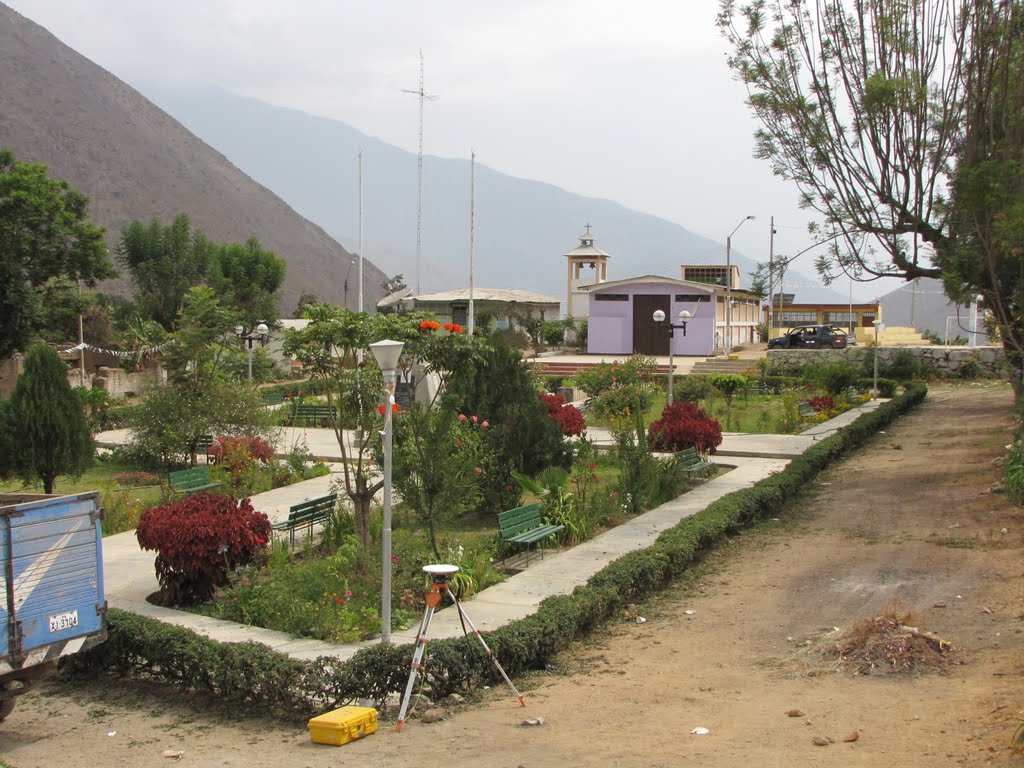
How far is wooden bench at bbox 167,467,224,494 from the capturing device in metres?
13.9

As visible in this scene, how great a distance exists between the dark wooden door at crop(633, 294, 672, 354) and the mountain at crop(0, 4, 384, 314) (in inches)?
1654

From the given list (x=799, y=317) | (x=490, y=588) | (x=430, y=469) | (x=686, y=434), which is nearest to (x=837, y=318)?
(x=799, y=317)

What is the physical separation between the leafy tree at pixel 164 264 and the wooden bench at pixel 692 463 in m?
34.9

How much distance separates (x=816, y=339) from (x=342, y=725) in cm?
4037

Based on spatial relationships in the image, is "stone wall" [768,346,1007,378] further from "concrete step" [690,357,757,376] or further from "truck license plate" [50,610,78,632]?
"truck license plate" [50,610,78,632]

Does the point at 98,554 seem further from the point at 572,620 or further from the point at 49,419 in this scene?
the point at 49,419

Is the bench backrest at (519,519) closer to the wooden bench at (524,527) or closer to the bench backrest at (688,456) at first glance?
the wooden bench at (524,527)

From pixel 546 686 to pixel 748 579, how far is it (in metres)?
4.01

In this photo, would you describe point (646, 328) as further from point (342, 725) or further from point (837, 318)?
point (342, 725)

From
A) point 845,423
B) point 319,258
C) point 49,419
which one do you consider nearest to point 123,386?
point 49,419

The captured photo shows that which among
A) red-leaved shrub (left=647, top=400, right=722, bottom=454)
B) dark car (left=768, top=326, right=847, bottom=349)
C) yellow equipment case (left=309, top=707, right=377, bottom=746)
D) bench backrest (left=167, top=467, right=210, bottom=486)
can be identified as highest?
dark car (left=768, top=326, right=847, bottom=349)

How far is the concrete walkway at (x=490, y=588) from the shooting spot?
333 inches

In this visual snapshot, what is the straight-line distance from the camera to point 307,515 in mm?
11805

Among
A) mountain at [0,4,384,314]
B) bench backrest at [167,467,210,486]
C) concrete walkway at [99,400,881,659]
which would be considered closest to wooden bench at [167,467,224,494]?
bench backrest at [167,467,210,486]
